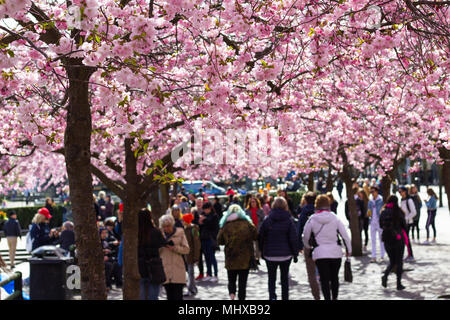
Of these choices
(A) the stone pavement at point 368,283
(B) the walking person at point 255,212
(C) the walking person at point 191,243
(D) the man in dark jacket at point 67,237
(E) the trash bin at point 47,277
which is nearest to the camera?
(E) the trash bin at point 47,277

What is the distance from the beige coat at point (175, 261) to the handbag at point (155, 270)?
0.42 metres

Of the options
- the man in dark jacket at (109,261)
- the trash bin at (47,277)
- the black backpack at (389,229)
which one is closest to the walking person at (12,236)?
the man in dark jacket at (109,261)

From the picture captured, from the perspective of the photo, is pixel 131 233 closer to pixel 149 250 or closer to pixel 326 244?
pixel 149 250

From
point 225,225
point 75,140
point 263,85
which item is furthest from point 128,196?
point 75,140

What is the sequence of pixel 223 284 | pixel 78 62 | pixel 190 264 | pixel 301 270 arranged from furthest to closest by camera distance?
pixel 301 270
pixel 223 284
pixel 190 264
pixel 78 62

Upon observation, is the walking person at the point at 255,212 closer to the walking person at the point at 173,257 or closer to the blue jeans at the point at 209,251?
the blue jeans at the point at 209,251

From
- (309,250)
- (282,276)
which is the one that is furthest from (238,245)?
(309,250)

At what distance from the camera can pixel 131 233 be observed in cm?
1186

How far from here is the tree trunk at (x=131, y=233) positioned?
11.4 m

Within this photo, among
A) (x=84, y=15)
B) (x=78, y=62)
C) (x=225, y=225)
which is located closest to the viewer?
(x=84, y=15)

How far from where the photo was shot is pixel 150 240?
1024 cm
